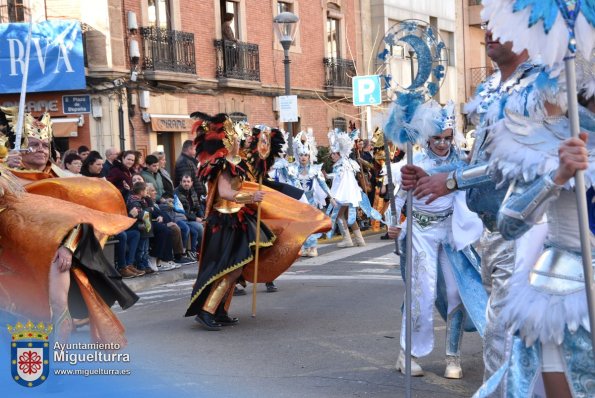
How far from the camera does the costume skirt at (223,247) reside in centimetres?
904

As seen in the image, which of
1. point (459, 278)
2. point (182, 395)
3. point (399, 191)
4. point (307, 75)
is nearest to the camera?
point (182, 395)

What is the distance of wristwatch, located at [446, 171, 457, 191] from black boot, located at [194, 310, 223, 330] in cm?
478

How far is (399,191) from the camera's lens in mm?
7402

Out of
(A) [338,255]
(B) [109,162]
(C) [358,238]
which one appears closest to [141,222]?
(B) [109,162]

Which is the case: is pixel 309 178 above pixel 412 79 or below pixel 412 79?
below

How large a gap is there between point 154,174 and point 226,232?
5.51 meters

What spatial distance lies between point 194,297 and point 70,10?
45.4ft

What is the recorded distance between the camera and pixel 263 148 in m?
9.84

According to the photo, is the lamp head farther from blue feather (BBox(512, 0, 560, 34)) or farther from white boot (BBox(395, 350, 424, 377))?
blue feather (BBox(512, 0, 560, 34))

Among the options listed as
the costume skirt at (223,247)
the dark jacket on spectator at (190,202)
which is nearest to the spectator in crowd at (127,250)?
the dark jacket on spectator at (190,202)

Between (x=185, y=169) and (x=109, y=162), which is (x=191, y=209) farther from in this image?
(x=109, y=162)

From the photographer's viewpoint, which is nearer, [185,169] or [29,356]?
[29,356]

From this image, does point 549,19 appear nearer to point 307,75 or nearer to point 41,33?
point 41,33

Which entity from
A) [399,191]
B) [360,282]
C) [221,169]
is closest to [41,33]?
[360,282]
